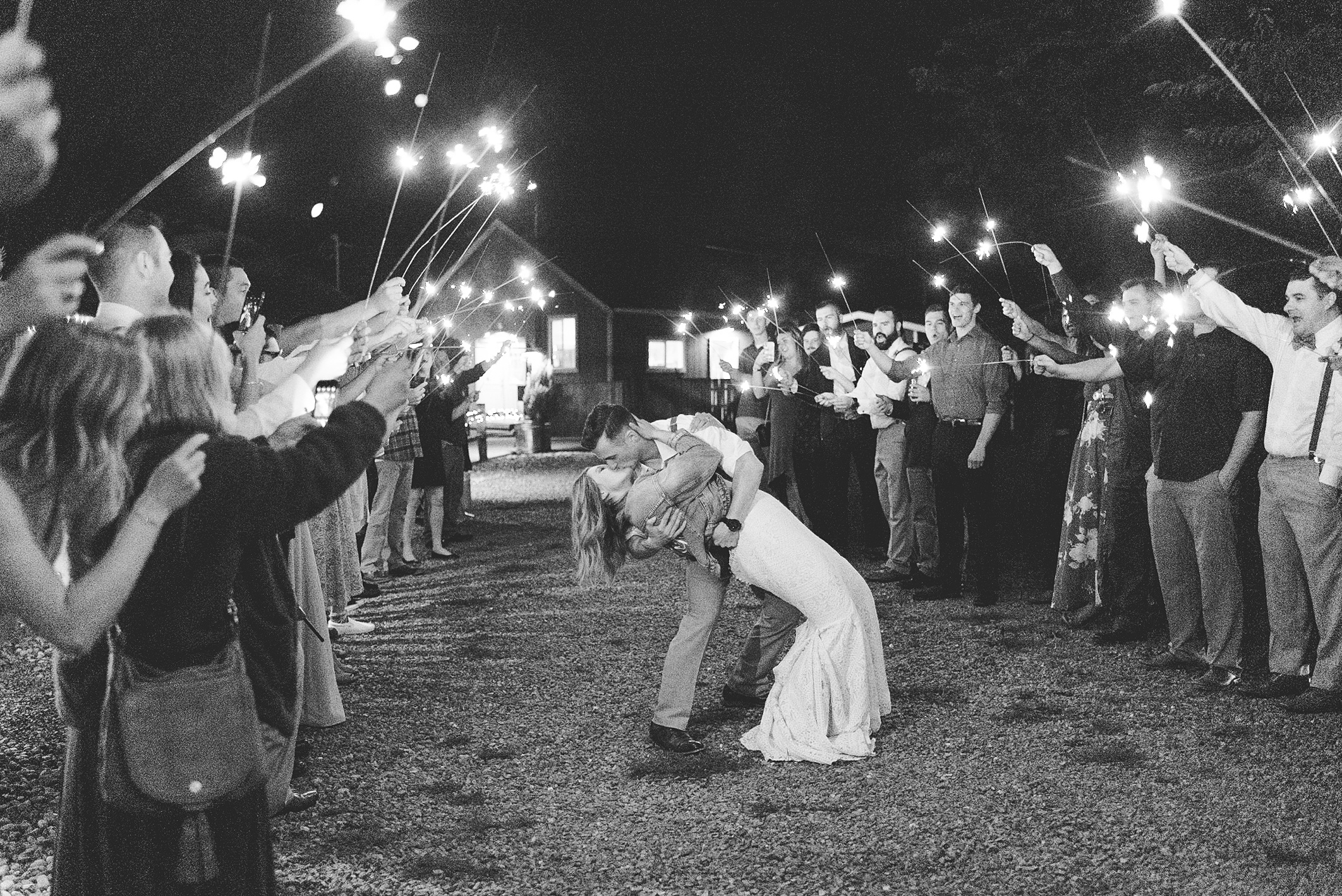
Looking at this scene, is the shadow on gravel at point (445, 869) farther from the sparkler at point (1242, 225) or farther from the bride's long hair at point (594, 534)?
the sparkler at point (1242, 225)

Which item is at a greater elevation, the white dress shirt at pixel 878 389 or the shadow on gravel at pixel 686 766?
the white dress shirt at pixel 878 389

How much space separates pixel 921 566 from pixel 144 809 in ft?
26.1

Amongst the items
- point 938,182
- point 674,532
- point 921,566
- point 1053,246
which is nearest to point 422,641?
point 674,532

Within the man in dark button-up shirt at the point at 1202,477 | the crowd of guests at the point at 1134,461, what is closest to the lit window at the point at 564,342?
the crowd of guests at the point at 1134,461

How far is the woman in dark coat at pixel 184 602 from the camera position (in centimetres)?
245

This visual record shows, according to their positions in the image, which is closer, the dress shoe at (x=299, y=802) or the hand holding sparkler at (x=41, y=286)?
the hand holding sparkler at (x=41, y=286)

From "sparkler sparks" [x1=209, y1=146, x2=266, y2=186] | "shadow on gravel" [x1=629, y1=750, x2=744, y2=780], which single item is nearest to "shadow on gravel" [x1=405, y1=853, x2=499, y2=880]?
"shadow on gravel" [x1=629, y1=750, x2=744, y2=780]

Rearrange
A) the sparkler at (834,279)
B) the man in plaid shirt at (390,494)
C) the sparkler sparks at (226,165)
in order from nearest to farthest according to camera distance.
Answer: the sparkler sparks at (226,165), the man in plaid shirt at (390,494), the sparkler at (834,279)

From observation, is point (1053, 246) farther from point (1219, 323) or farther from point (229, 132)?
point (229, 132)

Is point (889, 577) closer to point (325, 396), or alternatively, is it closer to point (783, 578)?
point (783, 578)

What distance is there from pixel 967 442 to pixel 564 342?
90.0 ft

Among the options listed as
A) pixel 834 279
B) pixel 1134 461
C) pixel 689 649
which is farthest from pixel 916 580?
pixel 834 279

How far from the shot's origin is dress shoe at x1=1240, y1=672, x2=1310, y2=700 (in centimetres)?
600

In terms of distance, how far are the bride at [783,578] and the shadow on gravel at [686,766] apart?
0.21 meters
